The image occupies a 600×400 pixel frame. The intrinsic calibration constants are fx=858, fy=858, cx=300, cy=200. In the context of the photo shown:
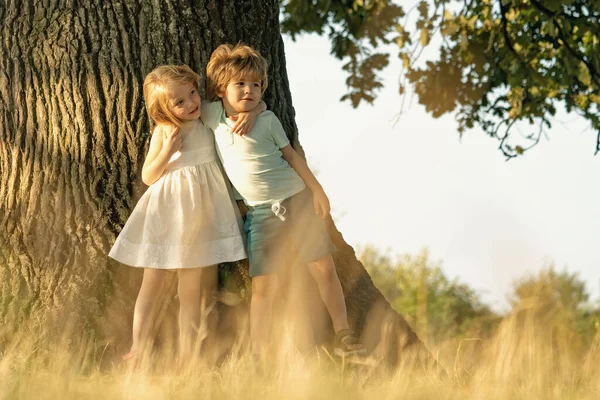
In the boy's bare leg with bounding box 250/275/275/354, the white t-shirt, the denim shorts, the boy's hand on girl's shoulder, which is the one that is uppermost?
the boy's hand on girl's shoulder

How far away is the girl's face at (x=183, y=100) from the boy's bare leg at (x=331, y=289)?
3.89 feet

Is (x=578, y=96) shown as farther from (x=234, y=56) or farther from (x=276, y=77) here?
(x=234, y=56)

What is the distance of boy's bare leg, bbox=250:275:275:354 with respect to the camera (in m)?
5.07

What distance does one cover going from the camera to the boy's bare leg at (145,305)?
5055 millimetres

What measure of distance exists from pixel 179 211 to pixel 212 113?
0.63m

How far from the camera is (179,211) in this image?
502cm

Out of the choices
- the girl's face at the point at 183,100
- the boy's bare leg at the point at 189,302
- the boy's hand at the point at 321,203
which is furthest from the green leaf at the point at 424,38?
the boy's bare leg at the point at 189,302

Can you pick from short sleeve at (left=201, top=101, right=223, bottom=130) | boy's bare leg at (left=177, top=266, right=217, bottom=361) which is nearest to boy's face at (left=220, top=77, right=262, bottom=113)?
short sleeve at (left=201, top=101, right=223, bottom=130)

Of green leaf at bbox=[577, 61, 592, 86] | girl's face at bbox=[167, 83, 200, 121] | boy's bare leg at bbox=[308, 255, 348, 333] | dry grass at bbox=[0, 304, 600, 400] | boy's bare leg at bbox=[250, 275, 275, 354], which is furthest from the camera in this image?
green leaf at bbox=[577, 61, 592, 86]


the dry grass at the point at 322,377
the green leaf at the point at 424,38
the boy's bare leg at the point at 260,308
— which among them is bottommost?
the dry grass at the point at 322,377

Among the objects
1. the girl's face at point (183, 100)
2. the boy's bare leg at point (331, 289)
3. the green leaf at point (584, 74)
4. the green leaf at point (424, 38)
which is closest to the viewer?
the girl's face at point (183, 100)

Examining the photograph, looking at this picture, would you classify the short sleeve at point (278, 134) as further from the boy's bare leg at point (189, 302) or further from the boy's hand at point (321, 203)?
the boy's bare leg at point (189, 302)

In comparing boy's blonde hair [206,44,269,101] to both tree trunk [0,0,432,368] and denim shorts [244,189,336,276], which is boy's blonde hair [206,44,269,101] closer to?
tree trunk [0,0,432,368]

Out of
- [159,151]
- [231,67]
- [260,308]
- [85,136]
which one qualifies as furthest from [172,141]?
[260,308]
